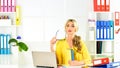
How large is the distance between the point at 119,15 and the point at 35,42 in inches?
62.5

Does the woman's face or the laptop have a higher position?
the woman's face

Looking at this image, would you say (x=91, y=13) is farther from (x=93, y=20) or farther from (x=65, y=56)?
(x=65, y=56)

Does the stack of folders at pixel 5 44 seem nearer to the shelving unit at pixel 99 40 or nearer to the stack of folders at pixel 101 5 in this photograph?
the shelving unit at pixel 99 40

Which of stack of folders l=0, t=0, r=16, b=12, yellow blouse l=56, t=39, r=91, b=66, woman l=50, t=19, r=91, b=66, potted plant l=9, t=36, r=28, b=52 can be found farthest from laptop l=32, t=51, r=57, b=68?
stack of folders l=0, t=0, r=16, b=12

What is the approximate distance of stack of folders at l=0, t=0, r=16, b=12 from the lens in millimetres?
4602

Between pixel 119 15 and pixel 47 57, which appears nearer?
pixel 47 57

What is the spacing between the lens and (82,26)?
4.82m

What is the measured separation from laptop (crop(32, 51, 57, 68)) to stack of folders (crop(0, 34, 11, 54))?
7.72 ft

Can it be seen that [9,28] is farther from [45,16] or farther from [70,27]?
[70,27]

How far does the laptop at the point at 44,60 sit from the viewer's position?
2.28 metres

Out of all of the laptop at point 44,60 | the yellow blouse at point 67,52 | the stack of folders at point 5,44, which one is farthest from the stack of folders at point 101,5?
the laptop at point 44,60

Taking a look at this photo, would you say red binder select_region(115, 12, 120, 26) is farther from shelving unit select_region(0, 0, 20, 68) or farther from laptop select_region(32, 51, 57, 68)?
laptop select_region(32, 51, 57, 68)

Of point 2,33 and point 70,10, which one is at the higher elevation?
point 70,10

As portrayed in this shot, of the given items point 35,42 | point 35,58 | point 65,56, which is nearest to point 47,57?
point 35,58
